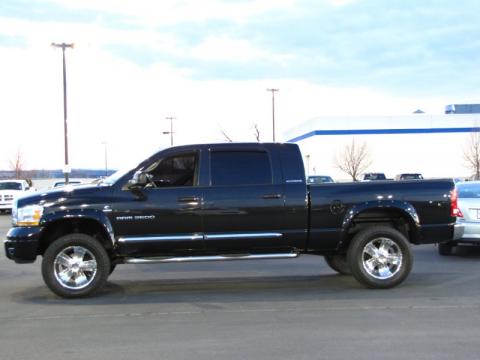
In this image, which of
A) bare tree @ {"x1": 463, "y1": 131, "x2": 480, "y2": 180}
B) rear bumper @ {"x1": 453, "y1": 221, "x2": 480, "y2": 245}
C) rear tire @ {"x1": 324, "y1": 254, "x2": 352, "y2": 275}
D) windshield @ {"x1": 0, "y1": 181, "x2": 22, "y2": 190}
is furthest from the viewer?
bare tree @ {"x1": 463, "y1": 131, "x2": 480, "y2": 180}

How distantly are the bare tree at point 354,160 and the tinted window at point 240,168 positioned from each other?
55857 millimetres

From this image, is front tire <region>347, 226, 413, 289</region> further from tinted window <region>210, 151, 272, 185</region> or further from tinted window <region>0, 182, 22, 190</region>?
tinted window <region>0, 182, 22, 190</region>

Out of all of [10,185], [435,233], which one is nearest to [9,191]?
[10,185]

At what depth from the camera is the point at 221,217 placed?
7926mm

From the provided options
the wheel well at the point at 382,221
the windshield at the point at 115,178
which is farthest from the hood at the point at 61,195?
the wheel well at the point at 382,221

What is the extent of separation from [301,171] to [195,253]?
1882 millimetres

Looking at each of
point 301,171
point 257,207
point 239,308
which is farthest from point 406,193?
A: point 239,308

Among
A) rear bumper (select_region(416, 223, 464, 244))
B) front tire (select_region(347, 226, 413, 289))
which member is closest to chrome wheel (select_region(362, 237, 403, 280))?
front tire (select_region(347, 226, 413, 289))

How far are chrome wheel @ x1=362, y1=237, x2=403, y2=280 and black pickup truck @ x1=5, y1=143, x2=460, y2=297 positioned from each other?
14 mm

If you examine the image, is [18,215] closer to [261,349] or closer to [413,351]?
[261,349]

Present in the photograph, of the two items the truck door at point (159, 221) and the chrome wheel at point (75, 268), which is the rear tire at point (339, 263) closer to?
the truck door at point (159, 221)

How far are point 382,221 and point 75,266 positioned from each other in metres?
4.43

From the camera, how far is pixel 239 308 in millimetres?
7180

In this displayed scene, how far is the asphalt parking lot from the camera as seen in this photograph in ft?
17.8
